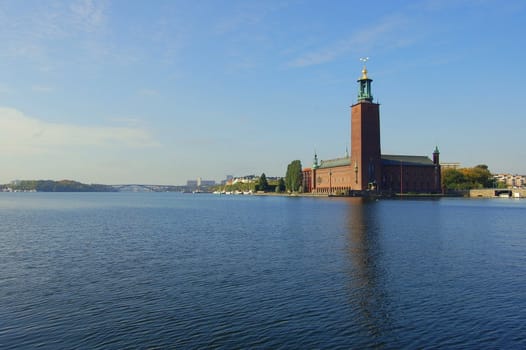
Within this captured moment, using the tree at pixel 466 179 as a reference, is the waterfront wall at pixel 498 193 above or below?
below

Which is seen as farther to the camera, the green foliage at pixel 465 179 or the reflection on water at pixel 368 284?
the green foliage at pixel 465 179

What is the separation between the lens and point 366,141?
406 ft

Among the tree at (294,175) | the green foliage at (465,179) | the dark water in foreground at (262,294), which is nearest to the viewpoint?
the dark water in foreground at (262,294)

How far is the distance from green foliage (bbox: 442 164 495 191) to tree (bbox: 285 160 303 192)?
4820cm

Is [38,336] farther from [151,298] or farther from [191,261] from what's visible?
[191,261]

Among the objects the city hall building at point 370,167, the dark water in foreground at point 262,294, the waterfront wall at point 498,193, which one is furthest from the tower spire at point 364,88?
the dark water in foreground at point 262,294

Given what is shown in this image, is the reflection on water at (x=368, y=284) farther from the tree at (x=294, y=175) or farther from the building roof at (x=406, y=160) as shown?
the tree at (x=294, y=175)

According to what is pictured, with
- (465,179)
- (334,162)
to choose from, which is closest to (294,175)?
(334,162)

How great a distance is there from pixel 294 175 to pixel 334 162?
15.8 metres

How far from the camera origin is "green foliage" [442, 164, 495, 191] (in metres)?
152

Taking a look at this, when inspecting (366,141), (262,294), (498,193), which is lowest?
(262,294)

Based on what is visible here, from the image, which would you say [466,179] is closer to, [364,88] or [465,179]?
[465,179]

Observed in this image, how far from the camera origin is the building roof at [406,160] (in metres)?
135

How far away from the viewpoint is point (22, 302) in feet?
49.3
